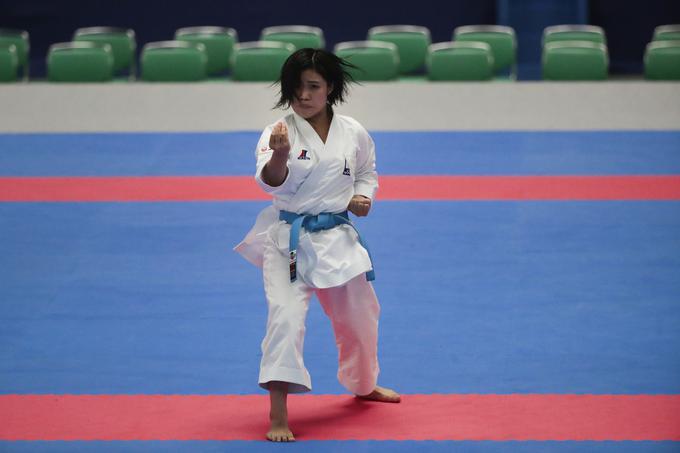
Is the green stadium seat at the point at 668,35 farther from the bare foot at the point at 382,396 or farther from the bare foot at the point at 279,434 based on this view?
the bare foot at the point at 279,434

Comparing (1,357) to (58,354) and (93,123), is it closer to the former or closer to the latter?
(58,354)

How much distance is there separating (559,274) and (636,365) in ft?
4.67

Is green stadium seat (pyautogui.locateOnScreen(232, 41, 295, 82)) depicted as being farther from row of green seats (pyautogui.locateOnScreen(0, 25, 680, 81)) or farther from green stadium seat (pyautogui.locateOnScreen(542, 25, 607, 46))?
green stadium seat (pyautogui.locateOnScreen(542, 25, 607, 46))

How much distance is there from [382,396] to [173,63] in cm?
806

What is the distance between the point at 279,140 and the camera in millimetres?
4219

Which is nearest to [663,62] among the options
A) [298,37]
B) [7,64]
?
[298,37]

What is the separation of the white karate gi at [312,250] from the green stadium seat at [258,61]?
756 centimetres

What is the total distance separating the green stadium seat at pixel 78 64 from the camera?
12391 mm

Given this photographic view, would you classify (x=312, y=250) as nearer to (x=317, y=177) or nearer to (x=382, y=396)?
(x=317, y=177)

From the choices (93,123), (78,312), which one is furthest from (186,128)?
(78,312)

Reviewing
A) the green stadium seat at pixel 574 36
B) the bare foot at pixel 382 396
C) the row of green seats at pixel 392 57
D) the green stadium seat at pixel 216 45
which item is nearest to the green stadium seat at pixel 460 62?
the row of green seats at pixel 392 57

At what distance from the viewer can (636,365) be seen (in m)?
5.45

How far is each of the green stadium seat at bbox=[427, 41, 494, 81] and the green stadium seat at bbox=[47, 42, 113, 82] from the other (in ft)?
11.8

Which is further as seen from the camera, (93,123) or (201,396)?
(93,123)
